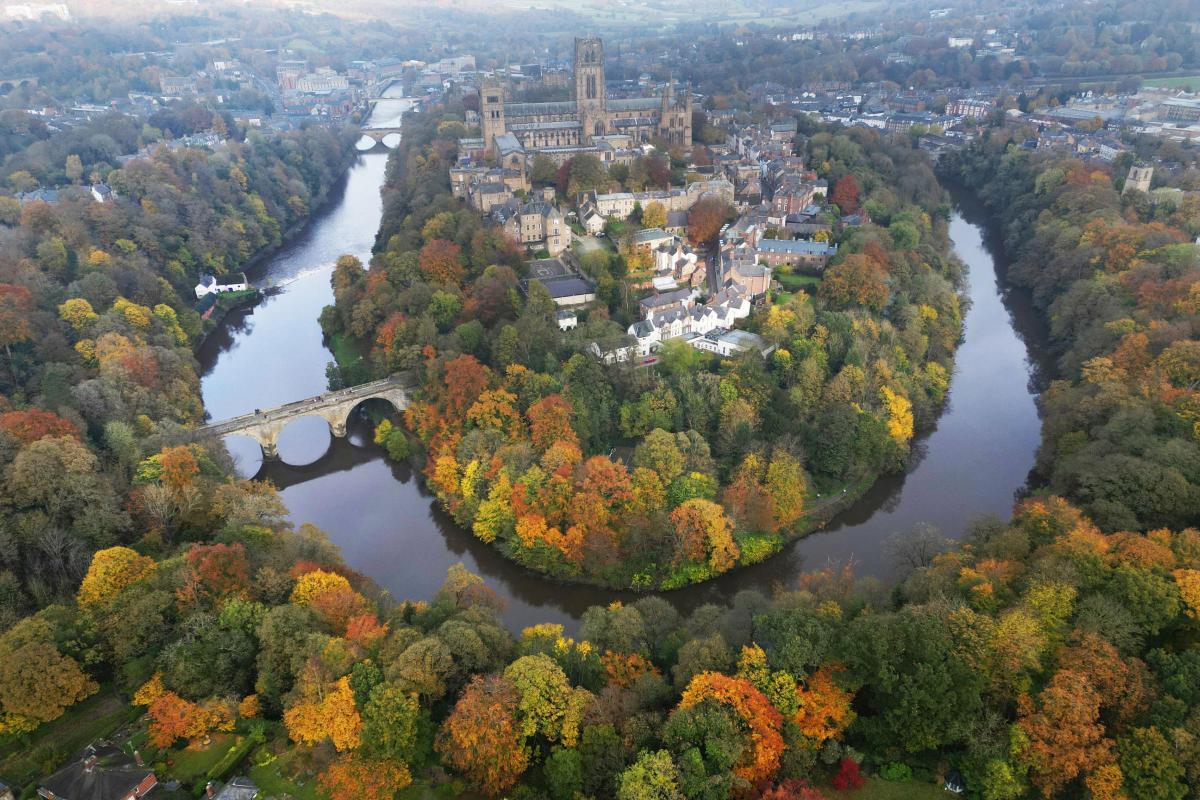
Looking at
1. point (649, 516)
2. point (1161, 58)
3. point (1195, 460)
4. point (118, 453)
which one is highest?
point (1161, 58)

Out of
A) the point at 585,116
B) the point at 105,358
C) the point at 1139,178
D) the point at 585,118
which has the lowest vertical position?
the point at 105,358

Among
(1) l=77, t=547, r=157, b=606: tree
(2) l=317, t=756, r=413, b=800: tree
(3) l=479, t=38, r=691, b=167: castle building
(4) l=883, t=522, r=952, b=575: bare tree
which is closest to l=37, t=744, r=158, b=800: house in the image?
(2) l=317, t=756, r=413, b=800: tree

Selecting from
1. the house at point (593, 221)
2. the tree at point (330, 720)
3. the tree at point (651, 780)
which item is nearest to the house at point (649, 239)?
the house at point (593, 221)

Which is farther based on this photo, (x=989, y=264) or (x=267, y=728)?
(x=989, y=264)

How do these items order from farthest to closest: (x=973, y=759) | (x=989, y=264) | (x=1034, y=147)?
(x=1034, y=147) → (x=989, y=264) → (x=973, y=759)

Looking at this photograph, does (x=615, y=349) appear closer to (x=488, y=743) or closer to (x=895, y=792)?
(x=488, y=743)

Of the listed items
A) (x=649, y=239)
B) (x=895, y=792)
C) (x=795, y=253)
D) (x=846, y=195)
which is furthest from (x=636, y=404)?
(x=846, y=195)

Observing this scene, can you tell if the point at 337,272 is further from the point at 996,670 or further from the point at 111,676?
the point at 996,670

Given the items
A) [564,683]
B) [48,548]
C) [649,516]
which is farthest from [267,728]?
[649,516]

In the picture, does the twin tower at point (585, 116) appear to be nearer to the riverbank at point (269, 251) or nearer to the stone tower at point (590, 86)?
the stone tower at point (590, 86)
